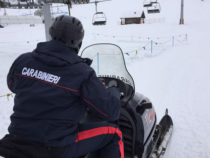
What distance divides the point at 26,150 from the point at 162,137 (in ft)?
8.25

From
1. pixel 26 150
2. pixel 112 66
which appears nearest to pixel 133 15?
pixel 112 66

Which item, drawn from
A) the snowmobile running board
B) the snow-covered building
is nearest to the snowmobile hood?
the snowmobile running board

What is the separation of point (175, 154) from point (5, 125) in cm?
337

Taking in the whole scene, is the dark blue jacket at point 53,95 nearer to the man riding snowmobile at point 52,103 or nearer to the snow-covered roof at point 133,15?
the man riding snowmobile at point 52,103

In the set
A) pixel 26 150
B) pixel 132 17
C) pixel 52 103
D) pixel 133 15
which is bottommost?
pixel 26 150

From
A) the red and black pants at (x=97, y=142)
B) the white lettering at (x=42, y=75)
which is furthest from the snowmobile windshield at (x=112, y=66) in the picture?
the white lettering at (x=42, y=75)

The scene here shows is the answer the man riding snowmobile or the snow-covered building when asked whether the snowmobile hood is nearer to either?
the man riding snowmobile

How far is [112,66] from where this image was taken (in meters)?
2.74

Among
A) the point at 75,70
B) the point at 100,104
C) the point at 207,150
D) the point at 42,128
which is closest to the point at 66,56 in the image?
the point at 75,70

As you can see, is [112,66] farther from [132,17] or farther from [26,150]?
[132,17]

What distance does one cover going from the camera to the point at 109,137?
6.01 feet

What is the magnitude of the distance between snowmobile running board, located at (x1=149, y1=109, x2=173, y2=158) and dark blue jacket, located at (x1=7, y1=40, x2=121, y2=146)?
175cm

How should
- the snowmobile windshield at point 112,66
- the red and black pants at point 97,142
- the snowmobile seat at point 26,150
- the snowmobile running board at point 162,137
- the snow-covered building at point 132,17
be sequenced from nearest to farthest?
the snowmobile seat at point 26,150 → the red and black pants at point 97,142 → the snowmobile windshield at point 112,66 → the snowmobile running board at point 162,137 → the snow-covered building at point 132,17

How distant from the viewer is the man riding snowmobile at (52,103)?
150 cm
